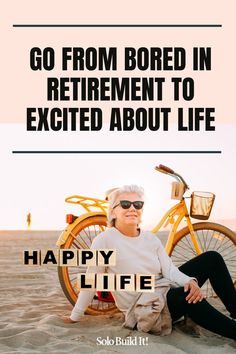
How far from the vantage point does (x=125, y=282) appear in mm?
3217

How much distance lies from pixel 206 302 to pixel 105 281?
0.59m

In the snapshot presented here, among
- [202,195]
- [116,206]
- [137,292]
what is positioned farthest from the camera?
[202,195]

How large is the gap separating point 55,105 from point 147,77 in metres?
0.74

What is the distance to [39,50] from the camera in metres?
4.28

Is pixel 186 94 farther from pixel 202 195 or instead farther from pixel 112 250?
pixel 112 250

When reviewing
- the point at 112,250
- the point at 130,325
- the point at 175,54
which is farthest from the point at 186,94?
the point at 130,325

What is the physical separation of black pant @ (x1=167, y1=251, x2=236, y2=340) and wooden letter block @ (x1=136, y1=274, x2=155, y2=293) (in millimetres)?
118

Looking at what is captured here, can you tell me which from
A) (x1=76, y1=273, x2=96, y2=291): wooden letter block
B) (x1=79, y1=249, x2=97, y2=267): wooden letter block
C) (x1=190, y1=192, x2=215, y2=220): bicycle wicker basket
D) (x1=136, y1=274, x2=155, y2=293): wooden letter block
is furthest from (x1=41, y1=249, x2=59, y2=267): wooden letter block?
(x1=190, y1=192, x2=215, y2=220): bicycle wicker basket

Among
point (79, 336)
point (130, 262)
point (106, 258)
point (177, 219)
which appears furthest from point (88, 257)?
point (177, 219)

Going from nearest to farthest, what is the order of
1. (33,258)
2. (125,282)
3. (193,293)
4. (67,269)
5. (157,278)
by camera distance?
(193,293)
(125,282)
(157,278)
(33,258)
(67,269)

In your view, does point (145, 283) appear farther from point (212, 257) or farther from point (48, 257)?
point (48, 257)

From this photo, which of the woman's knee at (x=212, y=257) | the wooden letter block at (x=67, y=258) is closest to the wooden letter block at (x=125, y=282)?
the wooden letter block at (x=67, y=258)

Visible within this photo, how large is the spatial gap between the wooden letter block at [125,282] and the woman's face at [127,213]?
32 centimetres

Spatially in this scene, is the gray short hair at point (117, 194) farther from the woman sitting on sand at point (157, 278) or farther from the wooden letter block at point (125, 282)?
the wooden letter block at point (125, 282)
